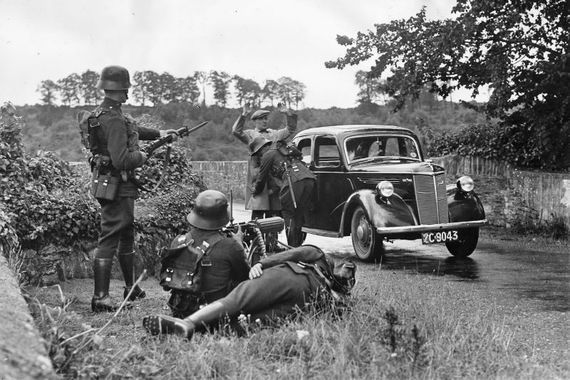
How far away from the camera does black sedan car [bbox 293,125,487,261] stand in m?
9.87

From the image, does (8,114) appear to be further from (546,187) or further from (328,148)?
(546,187)

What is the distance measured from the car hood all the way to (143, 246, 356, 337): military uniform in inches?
196

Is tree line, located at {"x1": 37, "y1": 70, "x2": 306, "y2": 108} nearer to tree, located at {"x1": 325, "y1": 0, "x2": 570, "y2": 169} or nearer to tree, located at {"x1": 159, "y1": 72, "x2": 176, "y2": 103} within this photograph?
tree, located at {"x1": 159, "y1": 72, "x2": 176, "y2": 103}

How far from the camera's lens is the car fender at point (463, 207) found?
403 inches

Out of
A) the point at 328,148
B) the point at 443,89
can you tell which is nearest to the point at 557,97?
the point at 443,89

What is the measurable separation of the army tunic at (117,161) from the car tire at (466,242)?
5.40 meters

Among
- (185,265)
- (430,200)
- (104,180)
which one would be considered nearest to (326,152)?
(430,200)

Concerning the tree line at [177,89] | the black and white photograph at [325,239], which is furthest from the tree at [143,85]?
the black and white photograph at [325,239]

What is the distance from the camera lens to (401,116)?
133ft

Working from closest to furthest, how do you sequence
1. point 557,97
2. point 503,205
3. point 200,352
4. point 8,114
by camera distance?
point 200,352 < point 8,114 < point 557,97 < point 503,205

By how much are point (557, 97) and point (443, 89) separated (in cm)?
207

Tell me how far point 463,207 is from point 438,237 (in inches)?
32.5

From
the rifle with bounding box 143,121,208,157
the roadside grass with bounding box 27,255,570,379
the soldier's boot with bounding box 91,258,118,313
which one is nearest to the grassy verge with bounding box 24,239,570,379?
the roadside grass with bounding box 27,255,570,379

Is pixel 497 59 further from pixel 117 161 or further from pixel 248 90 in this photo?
pixel 248 90
